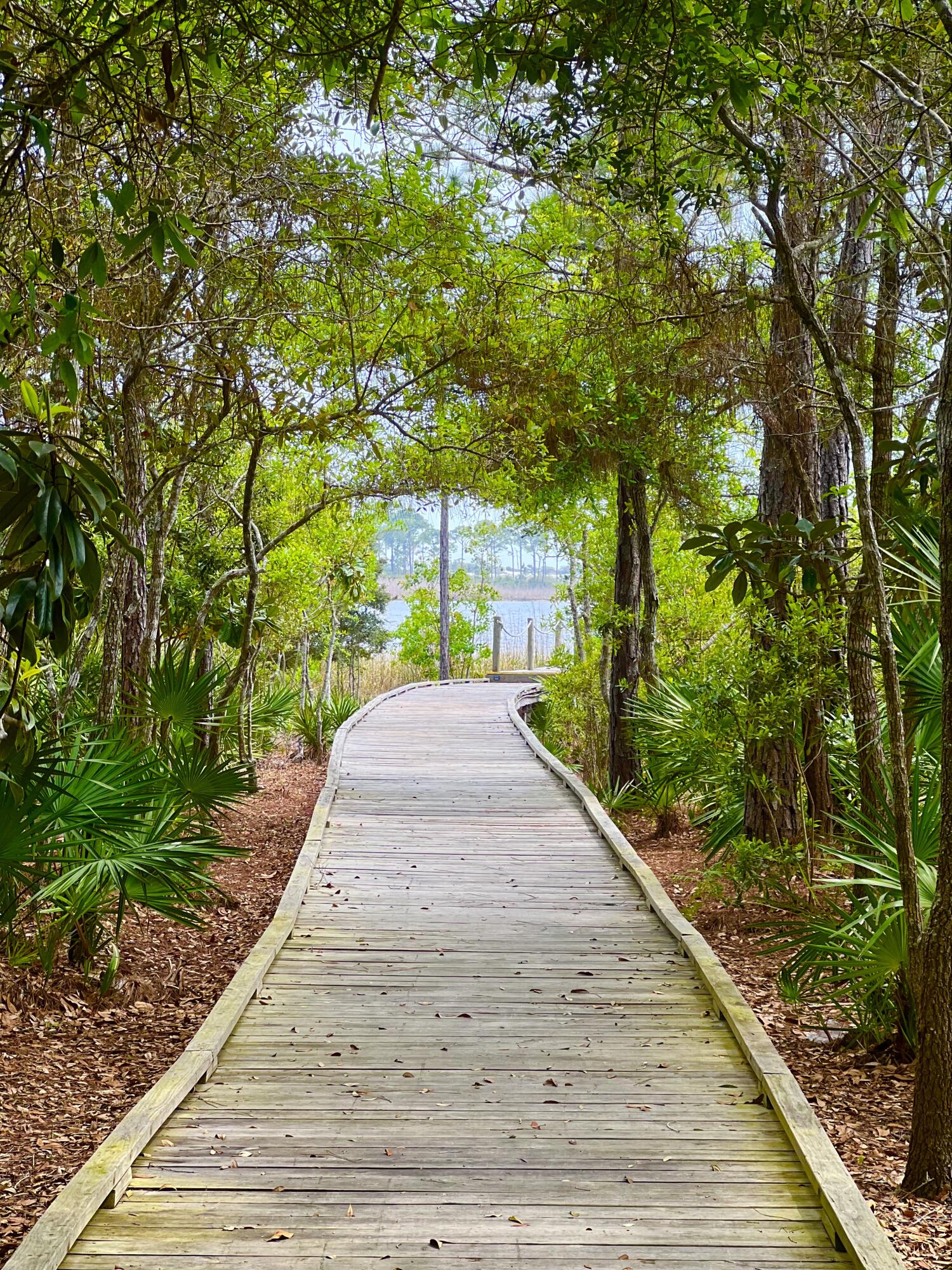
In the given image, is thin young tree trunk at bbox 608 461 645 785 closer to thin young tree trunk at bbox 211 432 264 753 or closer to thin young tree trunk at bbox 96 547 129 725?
thin young tree trunk at bbox 211 432 264 753

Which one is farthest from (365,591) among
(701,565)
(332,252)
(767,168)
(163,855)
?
(767,168)

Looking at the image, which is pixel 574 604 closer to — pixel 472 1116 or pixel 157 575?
pixel 157 575

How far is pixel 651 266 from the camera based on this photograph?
7070mm

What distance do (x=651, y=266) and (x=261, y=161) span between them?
2.54m

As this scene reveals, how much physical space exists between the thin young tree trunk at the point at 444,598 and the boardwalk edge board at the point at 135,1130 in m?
19.1

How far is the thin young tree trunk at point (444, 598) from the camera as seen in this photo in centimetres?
2500

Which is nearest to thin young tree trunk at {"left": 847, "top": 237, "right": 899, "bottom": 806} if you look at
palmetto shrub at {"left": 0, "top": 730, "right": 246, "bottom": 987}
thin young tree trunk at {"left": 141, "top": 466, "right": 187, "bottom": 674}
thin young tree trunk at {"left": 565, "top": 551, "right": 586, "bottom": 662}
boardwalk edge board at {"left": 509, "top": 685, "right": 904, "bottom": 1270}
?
boardwalk edge board at {"left": 509, "top": 685, "right": 904, "bottom": 1270}

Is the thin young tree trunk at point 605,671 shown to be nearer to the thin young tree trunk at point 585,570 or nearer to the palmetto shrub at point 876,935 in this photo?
the thin young tree trunk at point 585,570

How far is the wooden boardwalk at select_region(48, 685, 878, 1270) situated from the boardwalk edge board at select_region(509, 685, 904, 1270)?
0.06 metres

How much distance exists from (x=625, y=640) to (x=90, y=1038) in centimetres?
795

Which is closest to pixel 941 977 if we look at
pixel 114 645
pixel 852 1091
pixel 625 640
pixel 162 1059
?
pixel 852 1091

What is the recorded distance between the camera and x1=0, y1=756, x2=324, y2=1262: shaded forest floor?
3.76 meters

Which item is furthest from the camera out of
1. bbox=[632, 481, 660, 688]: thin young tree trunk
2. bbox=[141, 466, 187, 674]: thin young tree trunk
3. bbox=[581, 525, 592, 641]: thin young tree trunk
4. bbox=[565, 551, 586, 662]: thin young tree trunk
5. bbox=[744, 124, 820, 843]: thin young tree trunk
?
bbox=[565, 551, 586, 662]: thin young tree trunk

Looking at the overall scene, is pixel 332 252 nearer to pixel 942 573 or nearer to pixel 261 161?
pixel 261 161
